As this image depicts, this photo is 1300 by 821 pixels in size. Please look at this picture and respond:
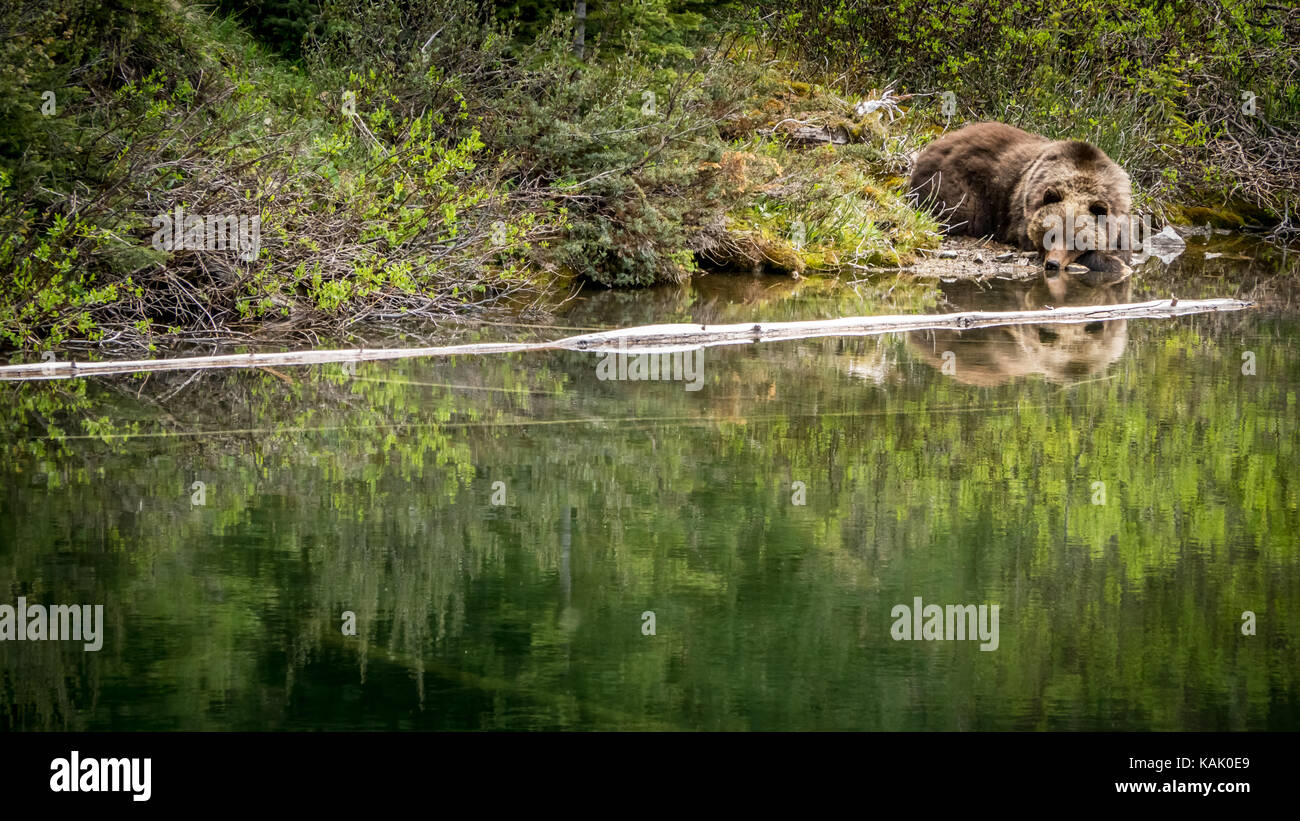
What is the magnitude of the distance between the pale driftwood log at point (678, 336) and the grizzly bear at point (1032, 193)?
127 inches

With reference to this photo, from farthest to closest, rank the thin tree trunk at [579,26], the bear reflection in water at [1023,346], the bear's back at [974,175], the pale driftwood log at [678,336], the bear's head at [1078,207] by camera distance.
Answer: the bear's back at [974,175]
the thin tree trunk at [579,26]
the bear's head at [1078,207]
the bear reflection in water at [1023,346]
the pale driftwood log at [678,336]

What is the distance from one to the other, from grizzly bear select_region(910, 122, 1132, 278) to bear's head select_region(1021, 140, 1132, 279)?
0.4 inches

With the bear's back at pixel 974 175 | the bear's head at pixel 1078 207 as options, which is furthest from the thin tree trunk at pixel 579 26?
the bear's head at pixel 1078 207

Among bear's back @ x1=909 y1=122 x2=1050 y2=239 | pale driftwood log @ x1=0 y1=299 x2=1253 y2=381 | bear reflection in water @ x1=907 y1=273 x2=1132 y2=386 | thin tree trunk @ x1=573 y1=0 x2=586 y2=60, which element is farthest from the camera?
bear's back @ x1=909 y1=122 x2=1050 y2=239

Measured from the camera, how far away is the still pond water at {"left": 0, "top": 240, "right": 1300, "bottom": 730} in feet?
13.0

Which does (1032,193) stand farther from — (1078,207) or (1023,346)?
(1023,346)

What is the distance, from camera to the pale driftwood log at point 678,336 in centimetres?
833

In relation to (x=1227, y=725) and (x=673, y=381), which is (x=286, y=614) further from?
(x=673, y=381)

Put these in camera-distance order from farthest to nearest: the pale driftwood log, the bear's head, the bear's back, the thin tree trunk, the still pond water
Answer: the bear's back, the thin tree trunk, the bear's head, the pale driftwood log, the still pond water

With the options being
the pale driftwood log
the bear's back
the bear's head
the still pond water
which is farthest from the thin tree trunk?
the still pond water

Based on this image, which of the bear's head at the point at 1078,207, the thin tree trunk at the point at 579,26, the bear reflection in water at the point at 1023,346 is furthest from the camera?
the thin tree trunk at the point at 579,26

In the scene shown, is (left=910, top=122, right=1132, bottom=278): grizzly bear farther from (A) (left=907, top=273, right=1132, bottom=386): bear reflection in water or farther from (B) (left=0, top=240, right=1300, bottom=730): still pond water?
(B) (left=0, top=240, right=1300, bottom=730): still pond water

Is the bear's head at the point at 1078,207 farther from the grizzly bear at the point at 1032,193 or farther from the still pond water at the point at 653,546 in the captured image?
the still pond water at the point at 653,546

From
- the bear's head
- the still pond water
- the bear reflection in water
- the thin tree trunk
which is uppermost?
the thin tree trunk
